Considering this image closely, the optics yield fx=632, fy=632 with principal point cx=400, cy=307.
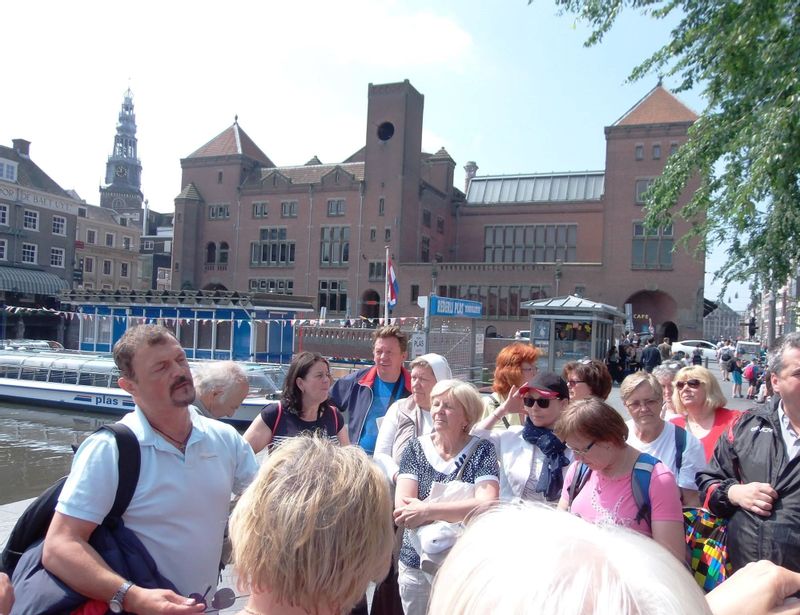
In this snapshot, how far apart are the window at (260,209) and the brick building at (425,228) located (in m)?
0.08

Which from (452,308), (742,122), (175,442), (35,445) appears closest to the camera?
(175,442)

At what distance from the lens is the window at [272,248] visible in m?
51.2

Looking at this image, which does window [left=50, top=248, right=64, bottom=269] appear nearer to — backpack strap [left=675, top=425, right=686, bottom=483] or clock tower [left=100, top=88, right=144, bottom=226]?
backpack strap [left=675, top=425, right=686, bottom=483]

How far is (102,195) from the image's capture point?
358ft

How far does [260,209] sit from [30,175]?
16.7m

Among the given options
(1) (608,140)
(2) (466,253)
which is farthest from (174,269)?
(1) (608,140)

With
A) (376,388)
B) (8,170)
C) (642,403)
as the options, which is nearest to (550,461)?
(642,403)

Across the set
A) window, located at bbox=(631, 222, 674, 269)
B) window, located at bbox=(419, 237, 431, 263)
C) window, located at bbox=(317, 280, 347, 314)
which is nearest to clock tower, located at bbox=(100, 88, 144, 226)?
window, located at bbox=(317, 280, 347, 314)

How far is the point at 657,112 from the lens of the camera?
1679 inches

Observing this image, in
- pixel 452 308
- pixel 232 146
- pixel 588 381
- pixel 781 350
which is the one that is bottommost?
pixel 588 381

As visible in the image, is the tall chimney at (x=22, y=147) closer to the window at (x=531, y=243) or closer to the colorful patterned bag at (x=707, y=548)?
the window at (x=531, y=243)

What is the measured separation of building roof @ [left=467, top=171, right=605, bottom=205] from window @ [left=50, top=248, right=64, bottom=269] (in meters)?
32.6

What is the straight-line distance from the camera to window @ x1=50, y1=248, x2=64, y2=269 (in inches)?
1864

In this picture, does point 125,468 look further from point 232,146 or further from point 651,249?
point 232,146
